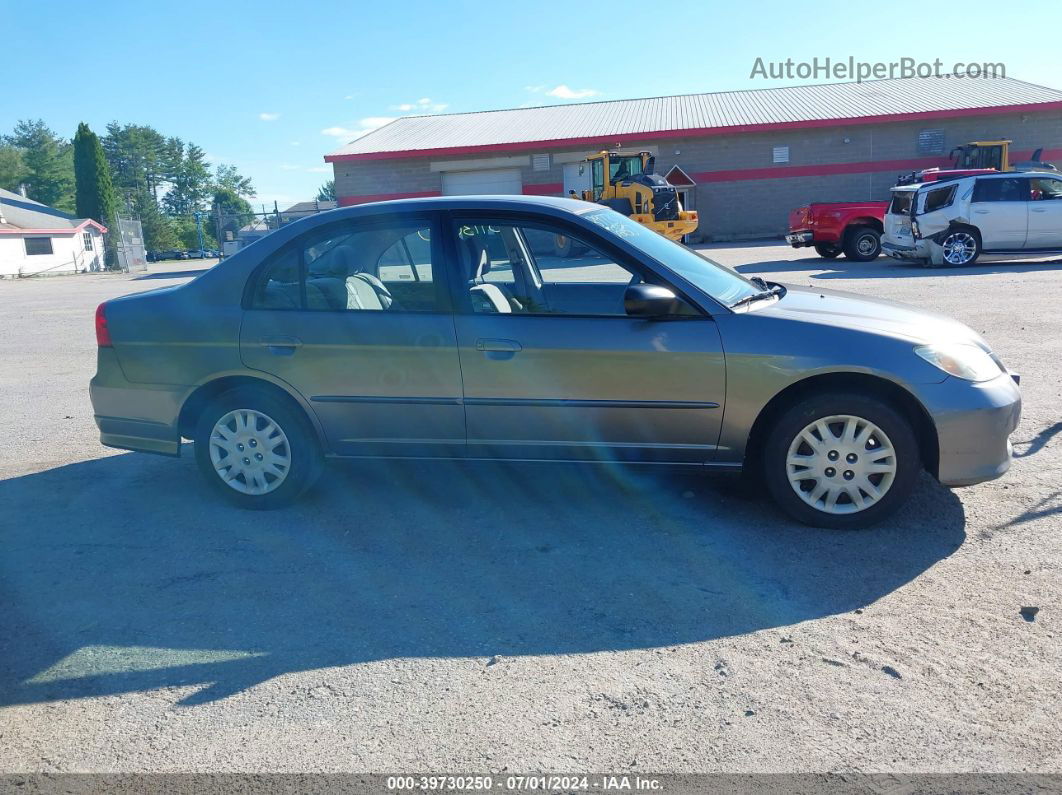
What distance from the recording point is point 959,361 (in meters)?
4.14

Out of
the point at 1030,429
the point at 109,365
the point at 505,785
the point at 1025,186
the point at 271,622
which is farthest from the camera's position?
the point at 1025,186

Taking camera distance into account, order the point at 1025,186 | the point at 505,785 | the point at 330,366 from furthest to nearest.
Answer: the point at 1025,186 → the point at 330,366 → the point at 505,785

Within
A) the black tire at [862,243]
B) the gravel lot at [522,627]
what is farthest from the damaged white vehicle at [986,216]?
the gravel lot at [522,627]

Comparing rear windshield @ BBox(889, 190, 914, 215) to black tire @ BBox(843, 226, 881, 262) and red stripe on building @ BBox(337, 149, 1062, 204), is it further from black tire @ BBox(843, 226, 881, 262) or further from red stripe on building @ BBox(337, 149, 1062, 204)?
red stripe on building @ BBox(337, 149, 1062, 204)

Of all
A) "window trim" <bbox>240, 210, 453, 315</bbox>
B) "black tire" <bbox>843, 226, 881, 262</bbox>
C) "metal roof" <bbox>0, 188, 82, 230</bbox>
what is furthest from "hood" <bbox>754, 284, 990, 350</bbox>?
"metal roof" <bbox>0, 188, 82, 230</bbox>

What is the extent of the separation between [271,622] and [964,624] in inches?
109

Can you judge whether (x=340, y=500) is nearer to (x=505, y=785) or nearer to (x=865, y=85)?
(x=505, y=785)

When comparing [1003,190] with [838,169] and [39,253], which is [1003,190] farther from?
[39,253]

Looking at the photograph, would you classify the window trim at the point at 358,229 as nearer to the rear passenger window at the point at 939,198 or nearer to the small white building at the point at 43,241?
the rear passenger window at the point at 939,198

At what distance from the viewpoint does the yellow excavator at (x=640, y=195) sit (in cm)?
2369

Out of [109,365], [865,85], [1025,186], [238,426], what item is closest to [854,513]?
[238,426]

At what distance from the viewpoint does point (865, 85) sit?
1513 inches

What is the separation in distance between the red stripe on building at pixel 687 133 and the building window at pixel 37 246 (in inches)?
992

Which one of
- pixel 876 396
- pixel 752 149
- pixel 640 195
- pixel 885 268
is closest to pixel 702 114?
pixel 752 149
